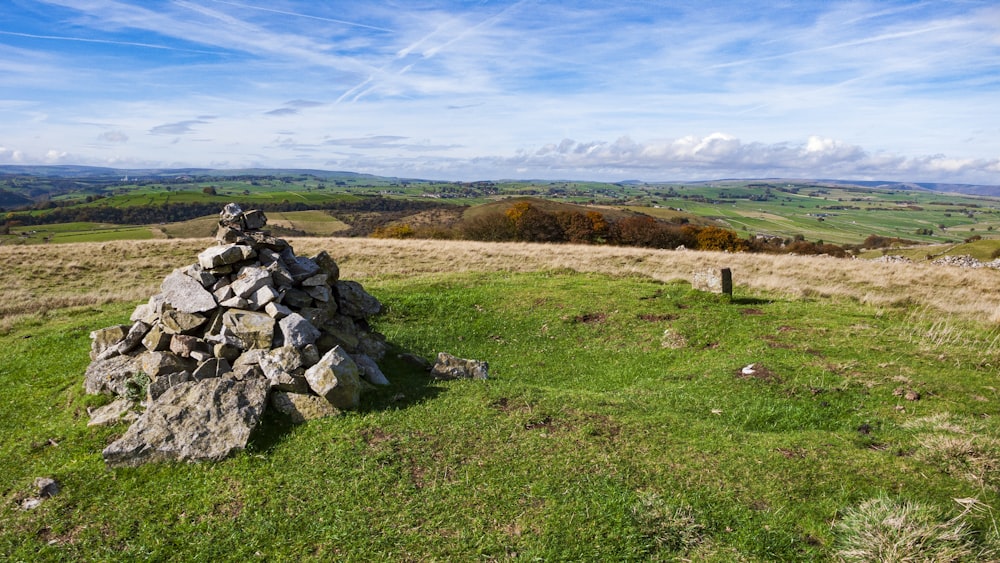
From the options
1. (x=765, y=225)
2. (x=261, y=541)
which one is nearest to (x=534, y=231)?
(x=261, y=541)

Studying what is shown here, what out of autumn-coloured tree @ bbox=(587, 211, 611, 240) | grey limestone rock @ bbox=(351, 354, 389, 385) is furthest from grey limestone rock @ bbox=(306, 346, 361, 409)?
autumn-coloured tree @ bbox=(587, 211, 611, 240)

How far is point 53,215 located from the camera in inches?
3428

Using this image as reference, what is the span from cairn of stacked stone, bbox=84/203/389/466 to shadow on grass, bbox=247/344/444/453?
20 cm

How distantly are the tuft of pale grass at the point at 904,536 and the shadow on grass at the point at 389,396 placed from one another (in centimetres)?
793

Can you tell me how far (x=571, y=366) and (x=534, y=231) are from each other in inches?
1934

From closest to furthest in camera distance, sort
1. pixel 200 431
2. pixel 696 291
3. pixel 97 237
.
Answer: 1. pixel 200 431
2. pixel 696 291
3. pixel 97 237

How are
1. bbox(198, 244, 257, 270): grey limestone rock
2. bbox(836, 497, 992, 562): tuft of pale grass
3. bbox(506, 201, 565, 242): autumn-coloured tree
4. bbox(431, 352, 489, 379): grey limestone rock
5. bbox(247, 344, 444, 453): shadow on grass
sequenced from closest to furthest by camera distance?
bbox(836, 497, 992, 562): tuft of pale grass < bbox(247, 344, 444, 453): shadow on grass < bbox(198, 244, 257, 270): grey limestone rock < bbox(431, 352, 489, 379): grey limestone rock < bbox(506, 201, 565, 242): autumn-coloured tree

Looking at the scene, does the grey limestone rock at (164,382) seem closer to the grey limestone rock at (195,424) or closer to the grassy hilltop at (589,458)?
the grey limestone rock at (195,424)

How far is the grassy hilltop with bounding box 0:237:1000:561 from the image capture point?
728 cm

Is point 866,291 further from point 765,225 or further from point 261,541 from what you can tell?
point 765,225

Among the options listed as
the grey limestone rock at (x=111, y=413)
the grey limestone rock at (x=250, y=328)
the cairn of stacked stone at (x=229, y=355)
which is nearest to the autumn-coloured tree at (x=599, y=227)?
the cairn of stacked stone at (x=229, y=355)

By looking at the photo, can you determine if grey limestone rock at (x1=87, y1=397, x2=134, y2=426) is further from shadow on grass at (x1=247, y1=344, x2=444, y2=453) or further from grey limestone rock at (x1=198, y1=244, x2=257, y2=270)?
grey limestone rock at (x1=198, y1=244, x2=257, y2=270)

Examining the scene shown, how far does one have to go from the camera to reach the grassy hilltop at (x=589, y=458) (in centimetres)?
728

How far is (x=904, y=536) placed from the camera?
6.66m
